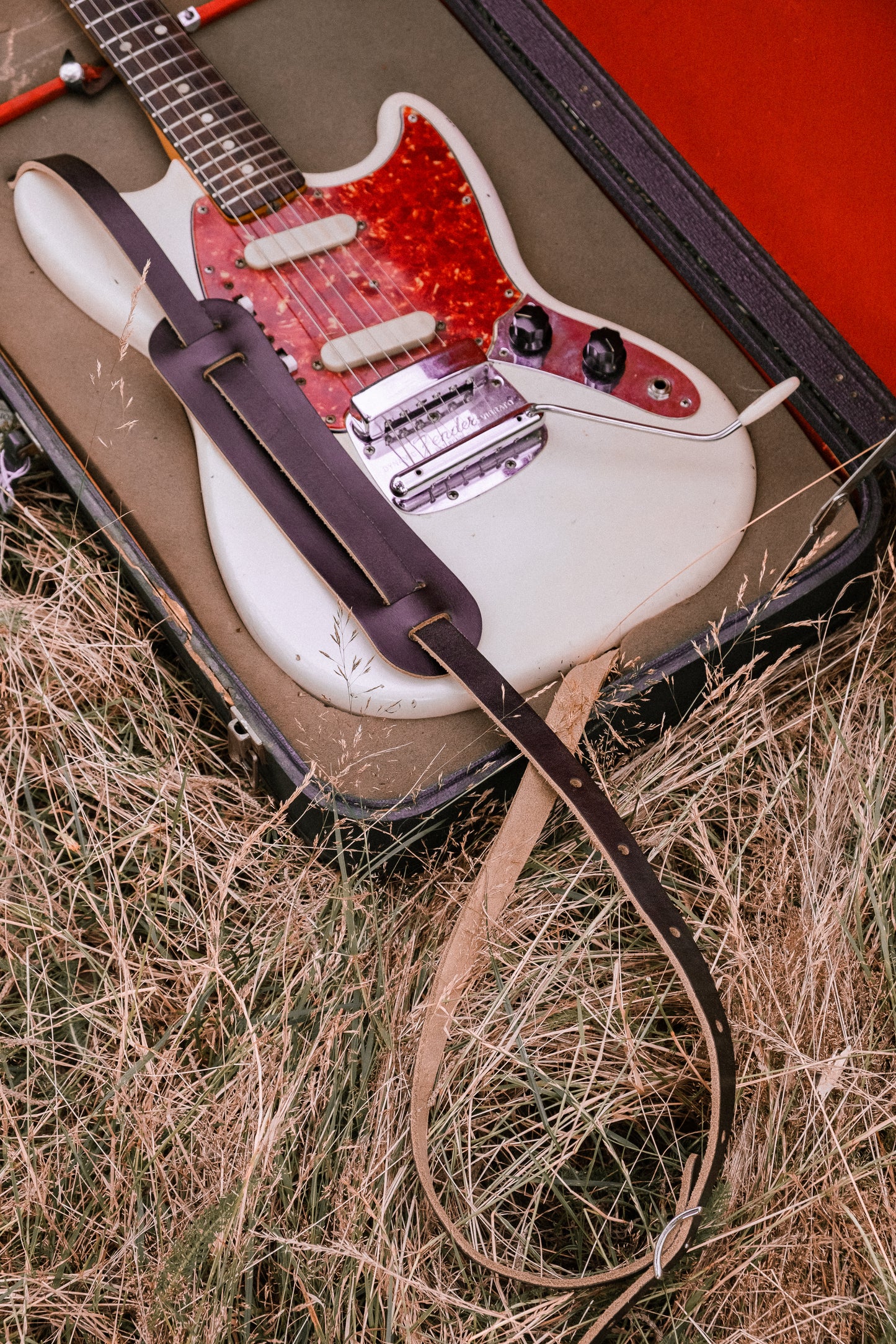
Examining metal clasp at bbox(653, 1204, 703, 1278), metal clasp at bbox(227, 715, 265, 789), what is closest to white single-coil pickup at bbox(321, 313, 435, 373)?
metal clasp at bbox(227, 715, 265, 789)

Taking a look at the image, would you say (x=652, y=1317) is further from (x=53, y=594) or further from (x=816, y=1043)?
(x=53, y=594)

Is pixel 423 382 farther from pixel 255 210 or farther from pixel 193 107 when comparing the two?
pixel 193 107

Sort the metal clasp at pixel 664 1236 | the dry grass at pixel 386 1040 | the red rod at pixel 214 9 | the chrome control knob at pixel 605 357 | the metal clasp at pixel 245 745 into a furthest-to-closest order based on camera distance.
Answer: the red rod at pixel 214 9 → the chrome control knob at pixel 605 357 → the metal clasp at pixel 245 745 → the dry grass at pixel 386 1040 → the metal clasp at pixel 664 1236

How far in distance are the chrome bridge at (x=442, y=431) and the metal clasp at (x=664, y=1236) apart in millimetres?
830

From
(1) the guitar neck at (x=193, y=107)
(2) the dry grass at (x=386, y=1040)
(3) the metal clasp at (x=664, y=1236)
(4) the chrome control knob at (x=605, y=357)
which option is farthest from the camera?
(1) the guitar neck at (x=193, y=107)

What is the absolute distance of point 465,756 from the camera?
1.28 m

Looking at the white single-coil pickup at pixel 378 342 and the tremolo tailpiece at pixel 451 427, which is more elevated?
the white single-coil pickup at pixel 378 342

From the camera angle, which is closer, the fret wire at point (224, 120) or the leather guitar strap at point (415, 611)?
the leather guitar strap at point (415, 611)

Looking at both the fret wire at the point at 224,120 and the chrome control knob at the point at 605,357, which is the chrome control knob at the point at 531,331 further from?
the fret wire at the point at 224,120


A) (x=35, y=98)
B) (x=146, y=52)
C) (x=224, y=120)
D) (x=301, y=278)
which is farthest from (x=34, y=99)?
(x=301, y=278)

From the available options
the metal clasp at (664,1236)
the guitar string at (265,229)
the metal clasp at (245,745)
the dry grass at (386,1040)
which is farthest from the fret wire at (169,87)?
the metal clasp at (664,1236)

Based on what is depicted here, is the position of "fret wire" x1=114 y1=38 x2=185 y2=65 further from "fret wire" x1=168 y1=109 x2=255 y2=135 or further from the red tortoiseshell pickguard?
the red tortoiseshell pickguard

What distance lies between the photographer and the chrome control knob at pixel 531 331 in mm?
1406

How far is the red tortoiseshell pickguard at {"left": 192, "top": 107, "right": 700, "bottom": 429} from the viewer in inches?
56.5
